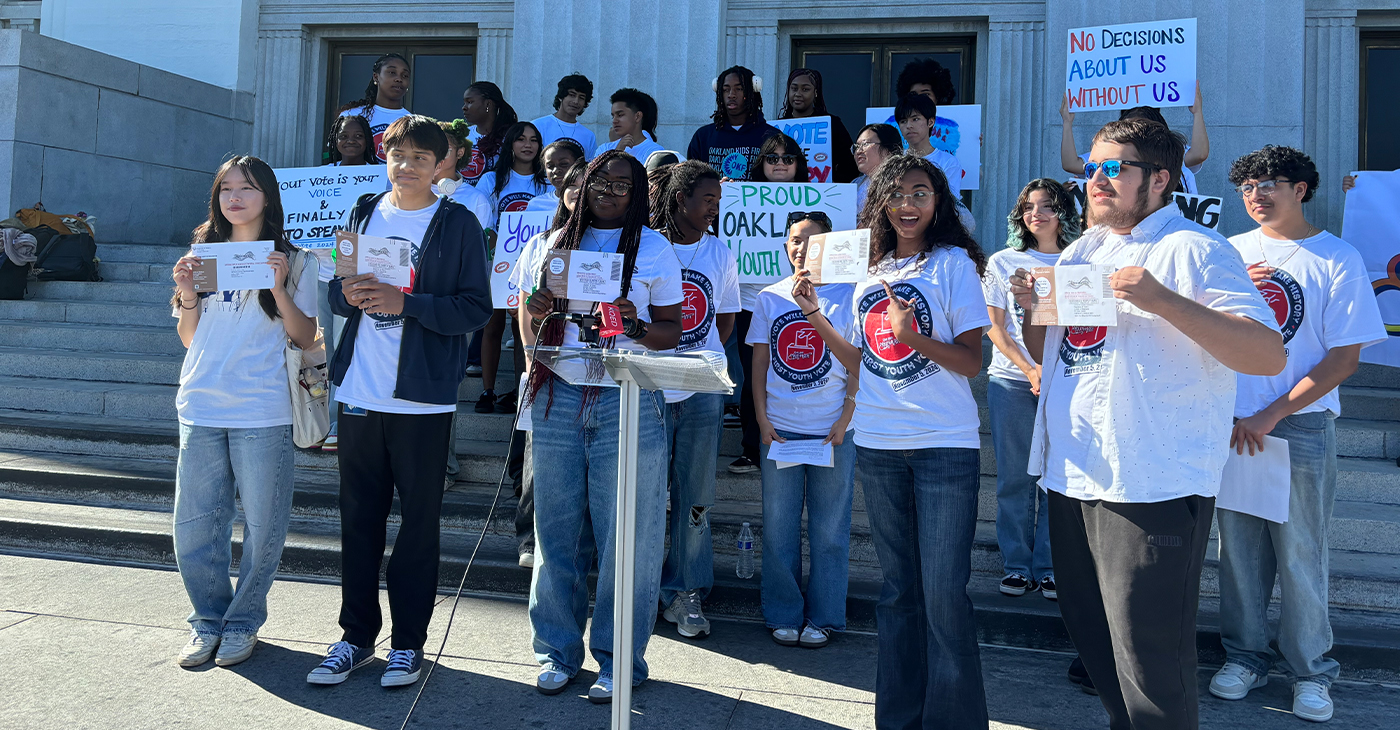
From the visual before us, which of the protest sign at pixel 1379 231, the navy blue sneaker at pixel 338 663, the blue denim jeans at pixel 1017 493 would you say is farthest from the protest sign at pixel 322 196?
the protest sign at pixel 1379 231

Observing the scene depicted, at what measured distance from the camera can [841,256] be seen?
372 centimetres

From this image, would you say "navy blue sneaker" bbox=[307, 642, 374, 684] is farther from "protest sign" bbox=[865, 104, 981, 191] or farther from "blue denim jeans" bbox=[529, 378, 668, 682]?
"protest sign" bbox=[865, 104, 981, 191]

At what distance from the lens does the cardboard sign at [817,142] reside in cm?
730

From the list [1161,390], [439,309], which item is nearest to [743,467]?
[439,309]

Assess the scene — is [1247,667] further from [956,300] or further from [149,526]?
[149,526]

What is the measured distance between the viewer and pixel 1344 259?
4148 millimetres

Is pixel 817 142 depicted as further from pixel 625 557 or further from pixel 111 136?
pixel 111 136

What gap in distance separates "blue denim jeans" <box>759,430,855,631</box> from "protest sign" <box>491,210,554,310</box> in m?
2.41

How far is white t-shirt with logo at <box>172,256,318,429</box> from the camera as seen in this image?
170 inches

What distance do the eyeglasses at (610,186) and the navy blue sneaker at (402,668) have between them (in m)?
2.03

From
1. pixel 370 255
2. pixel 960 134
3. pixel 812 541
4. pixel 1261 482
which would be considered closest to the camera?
pixel 370 255

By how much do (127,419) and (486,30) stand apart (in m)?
6.20

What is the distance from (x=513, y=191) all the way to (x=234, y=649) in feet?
12.9

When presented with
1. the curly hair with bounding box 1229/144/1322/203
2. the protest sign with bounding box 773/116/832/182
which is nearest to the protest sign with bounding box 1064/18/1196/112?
the protest sign with bounding box 773/116/832/182
